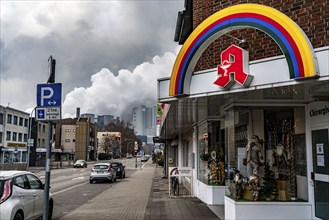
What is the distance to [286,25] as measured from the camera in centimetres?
692

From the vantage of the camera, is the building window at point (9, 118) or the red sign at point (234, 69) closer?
the red sign at point (234, 69)

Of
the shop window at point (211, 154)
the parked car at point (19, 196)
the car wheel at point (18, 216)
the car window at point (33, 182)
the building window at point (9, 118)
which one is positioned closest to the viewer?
the parked car at point (19, 196)

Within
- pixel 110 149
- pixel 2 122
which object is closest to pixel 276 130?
pixel 2 122

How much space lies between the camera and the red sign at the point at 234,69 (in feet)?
24.2

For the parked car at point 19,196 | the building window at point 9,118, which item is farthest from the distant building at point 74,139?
the parked car at point 19,196

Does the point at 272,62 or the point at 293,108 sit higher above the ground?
the point at 272,62

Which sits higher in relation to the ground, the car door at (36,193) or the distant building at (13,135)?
the distant building at (13,135)

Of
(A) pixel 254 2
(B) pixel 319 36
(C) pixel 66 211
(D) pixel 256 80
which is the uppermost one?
(A) pixel 254 2

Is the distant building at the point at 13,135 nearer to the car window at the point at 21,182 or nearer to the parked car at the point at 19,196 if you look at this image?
the parked car at the point at 19,196

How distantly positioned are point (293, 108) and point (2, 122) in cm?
5643

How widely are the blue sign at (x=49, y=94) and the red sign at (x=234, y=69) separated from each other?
3187 mm

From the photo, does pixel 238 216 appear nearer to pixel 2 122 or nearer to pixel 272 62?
pixel 272 62

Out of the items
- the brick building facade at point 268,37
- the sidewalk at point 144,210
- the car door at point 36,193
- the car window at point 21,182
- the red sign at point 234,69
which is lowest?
the sidewalk at point 144,210

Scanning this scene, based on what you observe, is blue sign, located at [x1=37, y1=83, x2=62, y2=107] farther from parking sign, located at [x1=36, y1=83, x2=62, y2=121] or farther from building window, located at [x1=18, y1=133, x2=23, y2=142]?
building window, located at [x1=18, y1=133, x2=23, y2=142]
